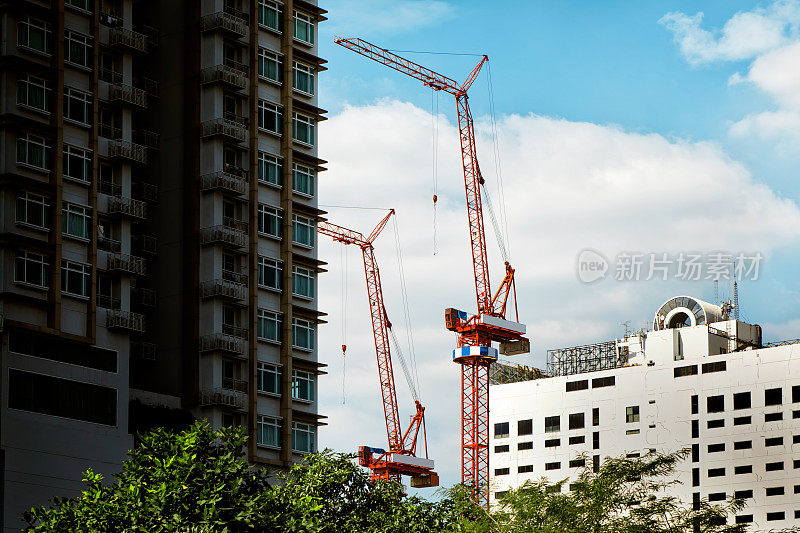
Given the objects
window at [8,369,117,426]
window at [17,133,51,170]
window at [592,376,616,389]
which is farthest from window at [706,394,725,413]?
window at [17,133,51,170]

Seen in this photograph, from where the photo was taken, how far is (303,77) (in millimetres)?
115562

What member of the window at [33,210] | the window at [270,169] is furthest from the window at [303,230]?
the window at [33,210]

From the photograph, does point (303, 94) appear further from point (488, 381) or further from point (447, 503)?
point (488, 381)

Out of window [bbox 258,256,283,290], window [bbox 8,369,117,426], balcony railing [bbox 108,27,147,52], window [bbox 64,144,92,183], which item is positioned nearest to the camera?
window [bbox 8,369,117,426]

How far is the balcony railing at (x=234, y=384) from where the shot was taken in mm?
103594

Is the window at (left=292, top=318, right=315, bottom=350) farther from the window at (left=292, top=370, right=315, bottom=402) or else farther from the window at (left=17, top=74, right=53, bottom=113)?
the window at (left=17, top=74, right=53, bottom=113)

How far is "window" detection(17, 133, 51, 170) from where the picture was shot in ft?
300

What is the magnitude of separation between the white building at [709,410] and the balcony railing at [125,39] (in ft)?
337

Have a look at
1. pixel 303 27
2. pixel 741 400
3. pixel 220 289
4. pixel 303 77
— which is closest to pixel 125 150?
pixel 220 289

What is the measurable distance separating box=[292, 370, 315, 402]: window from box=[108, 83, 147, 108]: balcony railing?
25912 mm

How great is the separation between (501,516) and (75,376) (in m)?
37.9

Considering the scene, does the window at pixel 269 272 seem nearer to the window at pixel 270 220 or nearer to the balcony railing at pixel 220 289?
the window at pixel 270 220

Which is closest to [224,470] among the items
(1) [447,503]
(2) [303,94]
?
(1) [447,503]

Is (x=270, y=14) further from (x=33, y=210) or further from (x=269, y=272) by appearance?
(x=33, y=210)
